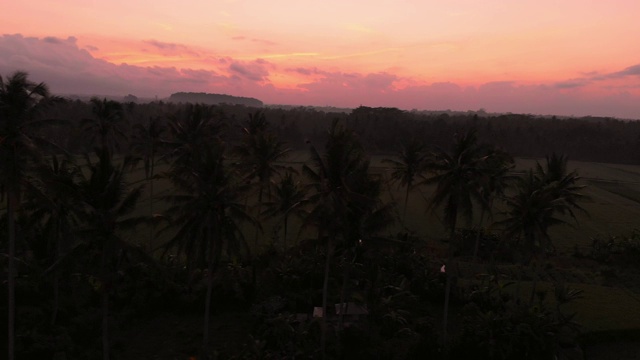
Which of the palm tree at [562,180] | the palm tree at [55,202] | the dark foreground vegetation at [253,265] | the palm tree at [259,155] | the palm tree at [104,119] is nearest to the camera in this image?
the palm tree at [55,202]

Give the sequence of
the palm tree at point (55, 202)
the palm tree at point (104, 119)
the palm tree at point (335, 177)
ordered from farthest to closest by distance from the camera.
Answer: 1. the palm tree at point (104, 119)
2. the palm tree at point (335, 177)
3. the palm tree at point (55, 202)

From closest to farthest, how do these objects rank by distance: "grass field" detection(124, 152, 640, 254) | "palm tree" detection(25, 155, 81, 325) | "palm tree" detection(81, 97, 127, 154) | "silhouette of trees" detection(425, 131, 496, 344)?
1. "palm tree" detection(25, 155, 81, 325)
2. "silhouette of trees" detection(425, 131, 496, 344)
3. "palm tree" detection(81, 97, 127, 154)
4. "grass field" detection(124, 152, 640, 254)

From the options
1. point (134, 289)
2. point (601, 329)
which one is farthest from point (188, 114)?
point (601, 329)

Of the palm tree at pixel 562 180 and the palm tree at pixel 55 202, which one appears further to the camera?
the palm tree at pixel 562 180

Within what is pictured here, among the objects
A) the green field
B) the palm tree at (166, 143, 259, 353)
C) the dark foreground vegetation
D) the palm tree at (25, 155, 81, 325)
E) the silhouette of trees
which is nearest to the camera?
the palm tree at (25, 155, 81, 325)

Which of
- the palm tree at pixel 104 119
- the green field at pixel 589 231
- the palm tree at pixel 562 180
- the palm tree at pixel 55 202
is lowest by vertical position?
the green field at pixel 589 231

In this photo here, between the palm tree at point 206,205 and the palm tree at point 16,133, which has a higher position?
the palm tree at point 16,133

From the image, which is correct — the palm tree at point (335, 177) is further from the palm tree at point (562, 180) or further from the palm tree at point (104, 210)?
the palm tree at point (562, 180)

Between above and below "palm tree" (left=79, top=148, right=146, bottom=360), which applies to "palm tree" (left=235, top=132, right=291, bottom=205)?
above

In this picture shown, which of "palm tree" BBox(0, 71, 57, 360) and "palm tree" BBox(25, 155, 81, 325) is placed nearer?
"palm tree" BBox(0, 71, 57, 360)

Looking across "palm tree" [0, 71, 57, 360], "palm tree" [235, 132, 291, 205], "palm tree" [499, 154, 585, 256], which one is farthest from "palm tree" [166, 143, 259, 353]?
"palm tree" [499, 154, 585, 256]

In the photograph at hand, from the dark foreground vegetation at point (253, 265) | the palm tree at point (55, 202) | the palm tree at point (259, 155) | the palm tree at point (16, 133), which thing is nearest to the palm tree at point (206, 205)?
the dark foreground vegetation at point (253, 265)

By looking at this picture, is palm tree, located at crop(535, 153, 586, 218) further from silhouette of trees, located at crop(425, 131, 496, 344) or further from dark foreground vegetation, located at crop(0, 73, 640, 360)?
silhouette of trees, located at crop(425, 131, 496, 344)
